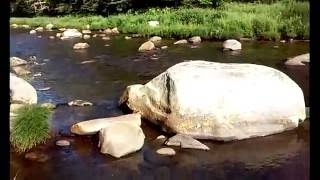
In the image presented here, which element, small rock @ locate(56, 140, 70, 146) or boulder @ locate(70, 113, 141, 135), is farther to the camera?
boulder @ locate(70, 113, 141, 135)

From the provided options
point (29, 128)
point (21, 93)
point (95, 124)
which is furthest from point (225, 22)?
point (29, 128)

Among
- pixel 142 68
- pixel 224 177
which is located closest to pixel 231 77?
pixel 224 177

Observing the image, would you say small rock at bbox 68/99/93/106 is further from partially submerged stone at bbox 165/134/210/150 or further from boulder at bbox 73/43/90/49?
boulder at bbox 73/43/90/49

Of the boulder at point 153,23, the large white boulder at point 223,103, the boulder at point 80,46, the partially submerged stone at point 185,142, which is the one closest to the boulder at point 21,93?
the large white boulder at point 223,103

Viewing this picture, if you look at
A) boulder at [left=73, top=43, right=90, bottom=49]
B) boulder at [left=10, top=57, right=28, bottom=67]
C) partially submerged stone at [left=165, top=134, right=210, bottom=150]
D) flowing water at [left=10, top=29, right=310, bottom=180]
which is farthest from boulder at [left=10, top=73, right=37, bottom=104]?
boulder at [left=73, top=43, right=90, bottom=49]

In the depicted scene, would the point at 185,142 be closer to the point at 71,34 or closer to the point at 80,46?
the point at 80,46

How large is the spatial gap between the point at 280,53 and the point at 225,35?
9.07 ft

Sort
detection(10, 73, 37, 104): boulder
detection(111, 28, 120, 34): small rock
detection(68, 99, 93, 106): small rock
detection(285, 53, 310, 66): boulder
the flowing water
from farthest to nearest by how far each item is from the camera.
Result: detection(111, 28, 120, 34): small rock < detection(285, 53, 310, 66): boulder < detection(68, 99, 93, 106): small rock < detection(10, 73, 37, 104): boulder < the flowing water

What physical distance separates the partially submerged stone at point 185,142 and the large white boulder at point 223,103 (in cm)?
18

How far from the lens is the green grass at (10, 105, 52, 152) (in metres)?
5.64

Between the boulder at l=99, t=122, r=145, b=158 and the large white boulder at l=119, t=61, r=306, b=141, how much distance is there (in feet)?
2.07

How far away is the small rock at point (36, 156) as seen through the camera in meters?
5.41

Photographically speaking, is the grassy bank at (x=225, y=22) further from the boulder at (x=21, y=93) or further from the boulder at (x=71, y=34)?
the boulder at (x=21, y=93)

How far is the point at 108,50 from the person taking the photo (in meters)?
13.7
